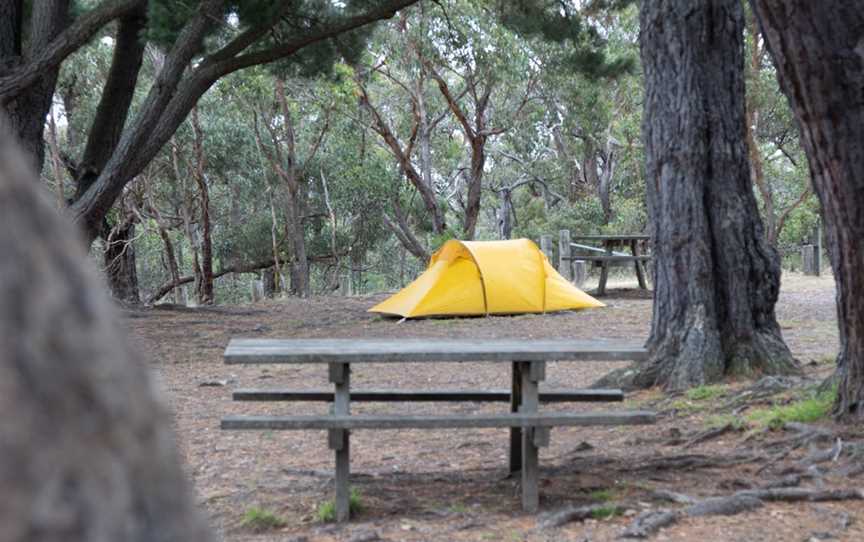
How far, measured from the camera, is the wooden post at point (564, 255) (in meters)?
17.0

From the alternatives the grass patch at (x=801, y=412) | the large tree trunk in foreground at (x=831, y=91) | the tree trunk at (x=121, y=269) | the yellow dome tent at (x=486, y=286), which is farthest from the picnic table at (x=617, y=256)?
the large tree trunk in foreground at (x=831, y=91)

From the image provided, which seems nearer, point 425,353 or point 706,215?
point 425,353

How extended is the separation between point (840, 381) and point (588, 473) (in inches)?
50.8

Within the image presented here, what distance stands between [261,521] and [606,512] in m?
1.32

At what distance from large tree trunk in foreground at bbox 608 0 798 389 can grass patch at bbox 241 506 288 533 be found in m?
3.14

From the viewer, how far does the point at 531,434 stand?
3.84m

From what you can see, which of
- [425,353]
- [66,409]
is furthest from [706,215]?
[66,409]

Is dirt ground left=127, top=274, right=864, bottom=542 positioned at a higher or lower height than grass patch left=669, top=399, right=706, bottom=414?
lower

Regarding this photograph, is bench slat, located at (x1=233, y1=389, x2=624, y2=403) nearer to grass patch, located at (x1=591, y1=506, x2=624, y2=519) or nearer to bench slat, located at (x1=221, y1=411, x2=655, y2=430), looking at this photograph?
bench slat, located at (x1=221, y1=411, x2=655, y2=430)

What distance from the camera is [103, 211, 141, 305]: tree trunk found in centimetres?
1659

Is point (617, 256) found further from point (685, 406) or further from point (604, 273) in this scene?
point (685, 406)

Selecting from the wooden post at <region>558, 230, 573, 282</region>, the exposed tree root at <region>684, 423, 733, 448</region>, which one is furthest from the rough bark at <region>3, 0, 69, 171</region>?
the wooden post at <region>558, 230, 573, 282</region>

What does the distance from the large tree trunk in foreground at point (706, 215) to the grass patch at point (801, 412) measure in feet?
3.17

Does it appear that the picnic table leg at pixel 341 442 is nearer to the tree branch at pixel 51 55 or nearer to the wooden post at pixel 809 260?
the tree branch at pixel 51 55
